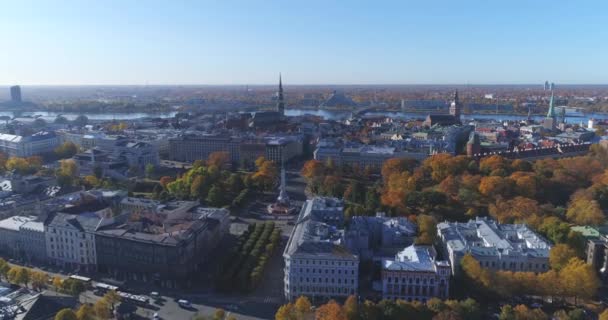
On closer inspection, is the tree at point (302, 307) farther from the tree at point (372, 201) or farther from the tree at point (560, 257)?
the tree at point (372, 201)

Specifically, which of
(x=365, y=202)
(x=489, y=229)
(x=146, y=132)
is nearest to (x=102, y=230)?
(x=365, y=202)

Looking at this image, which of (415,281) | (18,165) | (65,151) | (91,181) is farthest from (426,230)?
(65,151)

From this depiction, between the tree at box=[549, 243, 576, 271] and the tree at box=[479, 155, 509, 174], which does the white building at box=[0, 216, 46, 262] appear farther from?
the tree at box=[479, 155, 509, 174]

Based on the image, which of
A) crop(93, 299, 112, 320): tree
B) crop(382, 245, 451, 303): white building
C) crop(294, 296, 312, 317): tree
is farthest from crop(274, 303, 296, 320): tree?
crop(93, 299, 112, 320): tree

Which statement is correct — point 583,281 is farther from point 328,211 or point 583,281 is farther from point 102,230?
point 102,230

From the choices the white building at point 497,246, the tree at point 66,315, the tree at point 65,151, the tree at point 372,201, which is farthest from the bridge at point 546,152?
the tree at point 65,151

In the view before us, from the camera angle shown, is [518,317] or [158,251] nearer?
[518,317]

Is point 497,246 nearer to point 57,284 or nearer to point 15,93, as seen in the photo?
point 57,284
